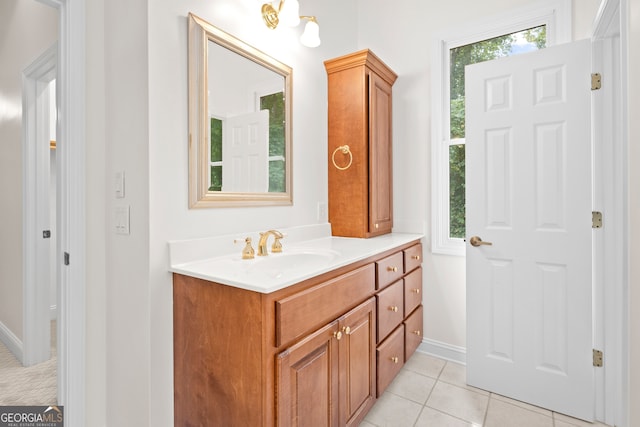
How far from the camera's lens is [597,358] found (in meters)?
1.71

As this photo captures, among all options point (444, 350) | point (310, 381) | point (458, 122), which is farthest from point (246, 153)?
point (444, 350)

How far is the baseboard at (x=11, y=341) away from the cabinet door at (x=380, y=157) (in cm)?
270

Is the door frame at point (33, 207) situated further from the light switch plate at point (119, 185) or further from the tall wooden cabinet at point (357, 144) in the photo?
the tall wooden cabinet at point (357, 144)

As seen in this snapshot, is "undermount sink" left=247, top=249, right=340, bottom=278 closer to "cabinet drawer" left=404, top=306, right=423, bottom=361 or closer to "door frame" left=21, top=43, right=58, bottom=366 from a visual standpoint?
"cabinet drawer" left=404, top=306, right=423, bottom=361

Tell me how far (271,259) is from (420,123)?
5.33 ft

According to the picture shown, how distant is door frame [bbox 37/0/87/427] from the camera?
1.41m

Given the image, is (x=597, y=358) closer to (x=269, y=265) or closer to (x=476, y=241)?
(x=476, y=241)

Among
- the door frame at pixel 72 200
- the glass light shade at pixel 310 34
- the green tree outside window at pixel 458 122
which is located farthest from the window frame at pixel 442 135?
the door frame at pixel 72 200

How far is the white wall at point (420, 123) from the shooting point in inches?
91.7

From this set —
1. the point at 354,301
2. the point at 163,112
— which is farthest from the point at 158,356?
the point at 163,112

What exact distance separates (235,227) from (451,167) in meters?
1.66

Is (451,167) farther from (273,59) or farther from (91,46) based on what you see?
(91,46)

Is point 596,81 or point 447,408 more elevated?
point 596,81

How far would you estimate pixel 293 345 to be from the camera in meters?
1.14
